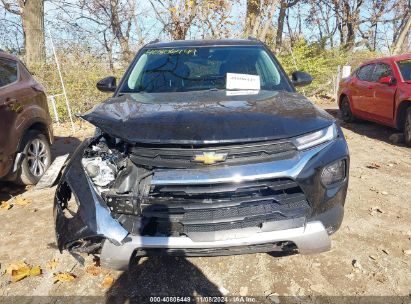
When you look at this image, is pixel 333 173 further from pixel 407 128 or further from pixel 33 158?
Answer: pixel 407 128

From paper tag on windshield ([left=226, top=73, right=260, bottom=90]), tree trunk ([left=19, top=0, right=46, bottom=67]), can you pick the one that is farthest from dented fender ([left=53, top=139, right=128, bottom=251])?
tree trunk ([left=19, top=0, right=46, bottom=67])

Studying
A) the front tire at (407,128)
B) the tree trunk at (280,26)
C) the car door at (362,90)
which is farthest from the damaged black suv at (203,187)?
the tree trunk at (280,26)

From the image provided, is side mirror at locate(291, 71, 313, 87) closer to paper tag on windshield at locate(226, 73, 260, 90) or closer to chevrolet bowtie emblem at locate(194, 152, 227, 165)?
paper tag on windshield at locate(226, 73, 260, 90)

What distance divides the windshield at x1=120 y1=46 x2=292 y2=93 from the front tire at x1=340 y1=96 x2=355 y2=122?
5287 mm

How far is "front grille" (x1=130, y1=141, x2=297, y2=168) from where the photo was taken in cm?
226

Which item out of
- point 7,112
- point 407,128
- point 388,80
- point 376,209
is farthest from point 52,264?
point 388,80

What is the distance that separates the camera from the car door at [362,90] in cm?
756

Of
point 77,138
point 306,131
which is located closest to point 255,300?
point 306,131

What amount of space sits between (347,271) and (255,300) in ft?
2.68

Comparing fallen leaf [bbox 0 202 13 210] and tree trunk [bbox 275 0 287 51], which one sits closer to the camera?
fallen leaf [bbox 0 202 13 210]

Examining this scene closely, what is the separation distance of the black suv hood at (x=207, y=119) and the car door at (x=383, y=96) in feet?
14.5

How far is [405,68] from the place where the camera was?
6.68 metres

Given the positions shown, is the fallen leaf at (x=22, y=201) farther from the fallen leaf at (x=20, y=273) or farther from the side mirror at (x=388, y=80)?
the side mirror at (x=388, y=80)

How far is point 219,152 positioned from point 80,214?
37.7 inches
